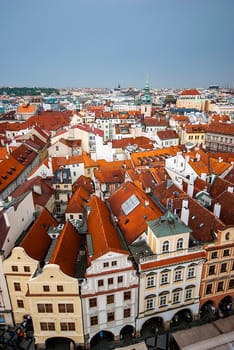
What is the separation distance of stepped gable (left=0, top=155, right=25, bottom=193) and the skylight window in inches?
1298

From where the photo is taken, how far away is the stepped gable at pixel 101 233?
27.1m

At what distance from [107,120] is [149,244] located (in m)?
83.9

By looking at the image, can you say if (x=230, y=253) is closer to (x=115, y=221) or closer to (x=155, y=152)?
(x=115, y=221)

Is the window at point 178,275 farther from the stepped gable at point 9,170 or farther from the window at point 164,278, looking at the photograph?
the stepped gable at point 9,170

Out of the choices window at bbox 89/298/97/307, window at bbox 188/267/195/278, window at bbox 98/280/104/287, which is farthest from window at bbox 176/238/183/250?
window at bbox 89/298/97/307

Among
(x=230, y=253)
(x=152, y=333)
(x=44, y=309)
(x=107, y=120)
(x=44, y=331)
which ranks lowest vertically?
(x=152, y=333)

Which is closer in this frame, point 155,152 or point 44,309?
point 44,309

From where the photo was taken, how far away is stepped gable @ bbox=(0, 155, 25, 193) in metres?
61.5

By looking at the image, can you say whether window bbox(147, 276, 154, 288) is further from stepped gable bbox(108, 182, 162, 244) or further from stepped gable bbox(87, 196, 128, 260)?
stepped gable bbox(108, 182, 162, 244)

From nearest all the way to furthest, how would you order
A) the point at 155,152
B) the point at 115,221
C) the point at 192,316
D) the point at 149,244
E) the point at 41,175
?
the point at 149,244 → the point at 192,316 → the point at 115,221 → the point at 41,175 → the point at 155,152

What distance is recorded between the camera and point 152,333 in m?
32.0

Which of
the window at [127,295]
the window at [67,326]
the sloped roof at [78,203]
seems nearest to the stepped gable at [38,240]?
the window at [67,326]

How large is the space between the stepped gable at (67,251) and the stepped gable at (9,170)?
32.1 meters

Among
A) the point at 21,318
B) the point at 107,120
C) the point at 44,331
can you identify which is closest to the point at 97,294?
the point at 44,331
